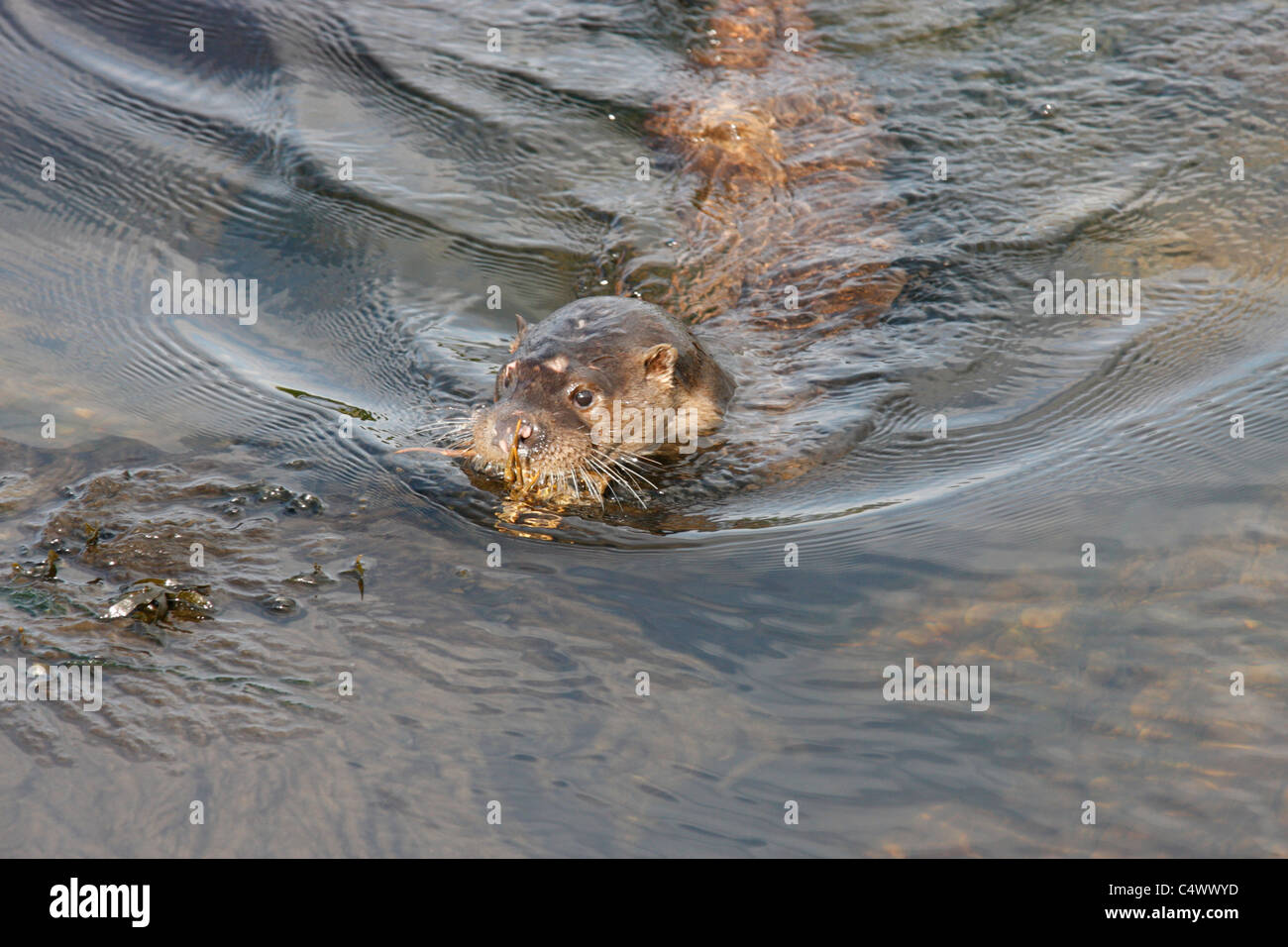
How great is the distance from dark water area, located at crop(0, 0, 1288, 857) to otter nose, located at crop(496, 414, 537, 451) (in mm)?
289

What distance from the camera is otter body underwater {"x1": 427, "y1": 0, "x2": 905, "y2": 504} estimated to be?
14.0 ft

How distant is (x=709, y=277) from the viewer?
18.4 feet

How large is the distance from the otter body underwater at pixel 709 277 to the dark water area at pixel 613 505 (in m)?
0.15

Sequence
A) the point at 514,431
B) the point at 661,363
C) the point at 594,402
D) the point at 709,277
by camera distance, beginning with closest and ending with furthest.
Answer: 1. the point at 514,431
2. the point at 594,402
3. the point at 661,363
4. the point at 709,277

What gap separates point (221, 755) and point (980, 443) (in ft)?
9.66

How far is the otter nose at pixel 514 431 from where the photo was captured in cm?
405

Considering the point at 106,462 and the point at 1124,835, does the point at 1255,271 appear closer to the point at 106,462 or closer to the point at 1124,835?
the point at 1124,835

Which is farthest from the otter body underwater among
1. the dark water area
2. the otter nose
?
the dark water area

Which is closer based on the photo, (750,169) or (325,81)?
(750,169)

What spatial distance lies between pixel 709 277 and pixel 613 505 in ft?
5.67

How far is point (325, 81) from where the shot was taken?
7.09 m

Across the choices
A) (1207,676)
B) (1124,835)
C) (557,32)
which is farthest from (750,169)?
(1124,835)

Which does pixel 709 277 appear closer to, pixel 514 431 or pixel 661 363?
pixel 661 363

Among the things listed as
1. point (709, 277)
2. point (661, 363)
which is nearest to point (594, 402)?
point (661, 363)
